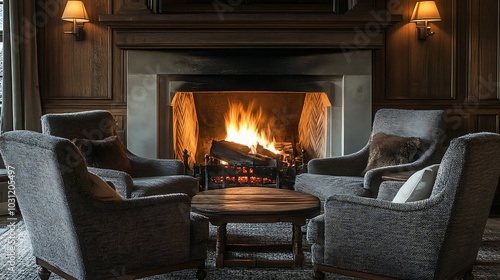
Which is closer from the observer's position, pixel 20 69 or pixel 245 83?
pixel 20 69

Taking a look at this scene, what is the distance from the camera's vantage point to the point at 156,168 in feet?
15.2

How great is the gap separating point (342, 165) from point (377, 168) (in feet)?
1.68

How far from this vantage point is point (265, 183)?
5.51m

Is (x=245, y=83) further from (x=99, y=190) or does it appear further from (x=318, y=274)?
(x=99, y=190)

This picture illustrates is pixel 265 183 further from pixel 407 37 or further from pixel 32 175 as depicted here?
pixel 32 175

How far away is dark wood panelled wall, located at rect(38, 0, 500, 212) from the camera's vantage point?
541 cm

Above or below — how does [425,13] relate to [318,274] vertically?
above

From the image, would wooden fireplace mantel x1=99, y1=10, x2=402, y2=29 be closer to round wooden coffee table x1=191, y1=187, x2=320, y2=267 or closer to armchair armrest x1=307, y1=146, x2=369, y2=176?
armchair armrest x1=307, y1=146, x2=369, y2=176

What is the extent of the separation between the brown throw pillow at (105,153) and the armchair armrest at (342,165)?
4.54 feet

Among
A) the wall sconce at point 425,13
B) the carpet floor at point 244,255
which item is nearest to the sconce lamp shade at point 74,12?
the carpet floor at point 244,255

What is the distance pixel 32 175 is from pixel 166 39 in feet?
8.46

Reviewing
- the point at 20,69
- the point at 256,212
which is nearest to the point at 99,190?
the point at 256,212

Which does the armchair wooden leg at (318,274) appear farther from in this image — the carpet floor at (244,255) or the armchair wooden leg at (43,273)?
the armchair wooden leg at (43,273)

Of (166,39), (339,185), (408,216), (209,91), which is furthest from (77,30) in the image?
(408,216)
